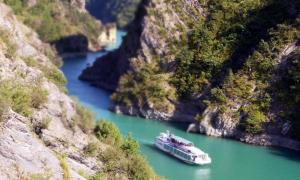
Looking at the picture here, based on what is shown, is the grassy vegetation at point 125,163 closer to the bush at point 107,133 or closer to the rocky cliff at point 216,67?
the bush at point 107,133

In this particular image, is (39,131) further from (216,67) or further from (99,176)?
(216,67)

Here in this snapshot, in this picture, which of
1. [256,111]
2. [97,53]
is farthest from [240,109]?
[97,53]

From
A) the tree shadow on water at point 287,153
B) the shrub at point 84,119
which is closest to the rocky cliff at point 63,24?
the tree shadow on water at point 287,153

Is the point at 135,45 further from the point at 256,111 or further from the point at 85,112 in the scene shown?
the point at 85,112

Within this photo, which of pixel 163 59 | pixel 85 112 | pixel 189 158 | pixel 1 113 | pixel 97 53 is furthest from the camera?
pixel 97 53

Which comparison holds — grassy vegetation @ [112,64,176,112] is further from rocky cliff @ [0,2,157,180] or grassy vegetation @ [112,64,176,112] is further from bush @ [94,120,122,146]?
bush @ [94,120,122,146]
